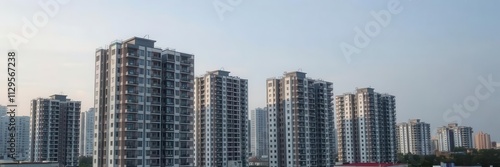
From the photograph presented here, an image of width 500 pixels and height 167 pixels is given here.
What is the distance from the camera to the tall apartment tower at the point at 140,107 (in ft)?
241

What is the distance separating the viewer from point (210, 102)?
116 meters

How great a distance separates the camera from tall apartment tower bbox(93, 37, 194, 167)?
241ft

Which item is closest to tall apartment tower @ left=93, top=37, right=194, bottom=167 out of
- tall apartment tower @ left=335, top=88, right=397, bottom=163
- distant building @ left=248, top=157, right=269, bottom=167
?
tall apartment tower @ left=335, top=88, right=397, bottom=163

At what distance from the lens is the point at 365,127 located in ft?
465

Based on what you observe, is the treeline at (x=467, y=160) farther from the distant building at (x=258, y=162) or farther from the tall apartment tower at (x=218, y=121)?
the tall apartment tower at (x=218, y=121)

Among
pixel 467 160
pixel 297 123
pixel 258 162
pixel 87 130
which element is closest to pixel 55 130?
pixel 297 123

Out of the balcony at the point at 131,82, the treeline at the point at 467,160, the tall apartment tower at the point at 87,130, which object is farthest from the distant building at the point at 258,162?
the balcony at the point at 131,82

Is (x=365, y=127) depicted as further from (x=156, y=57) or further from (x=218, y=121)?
(x=156, y=57)

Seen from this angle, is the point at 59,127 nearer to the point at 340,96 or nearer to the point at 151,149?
the point at 151,149

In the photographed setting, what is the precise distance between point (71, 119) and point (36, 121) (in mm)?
8357

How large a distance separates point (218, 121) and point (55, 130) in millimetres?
42568

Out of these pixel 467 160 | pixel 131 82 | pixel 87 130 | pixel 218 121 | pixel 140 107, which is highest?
pixel 131 82

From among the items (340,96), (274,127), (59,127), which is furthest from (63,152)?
(340,96)

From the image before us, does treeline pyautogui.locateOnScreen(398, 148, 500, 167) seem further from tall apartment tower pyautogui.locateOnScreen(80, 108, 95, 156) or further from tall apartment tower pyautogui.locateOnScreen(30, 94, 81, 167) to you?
tall apartment tower pyautogui.locateOnScreen(80, 108, 95, 156)
